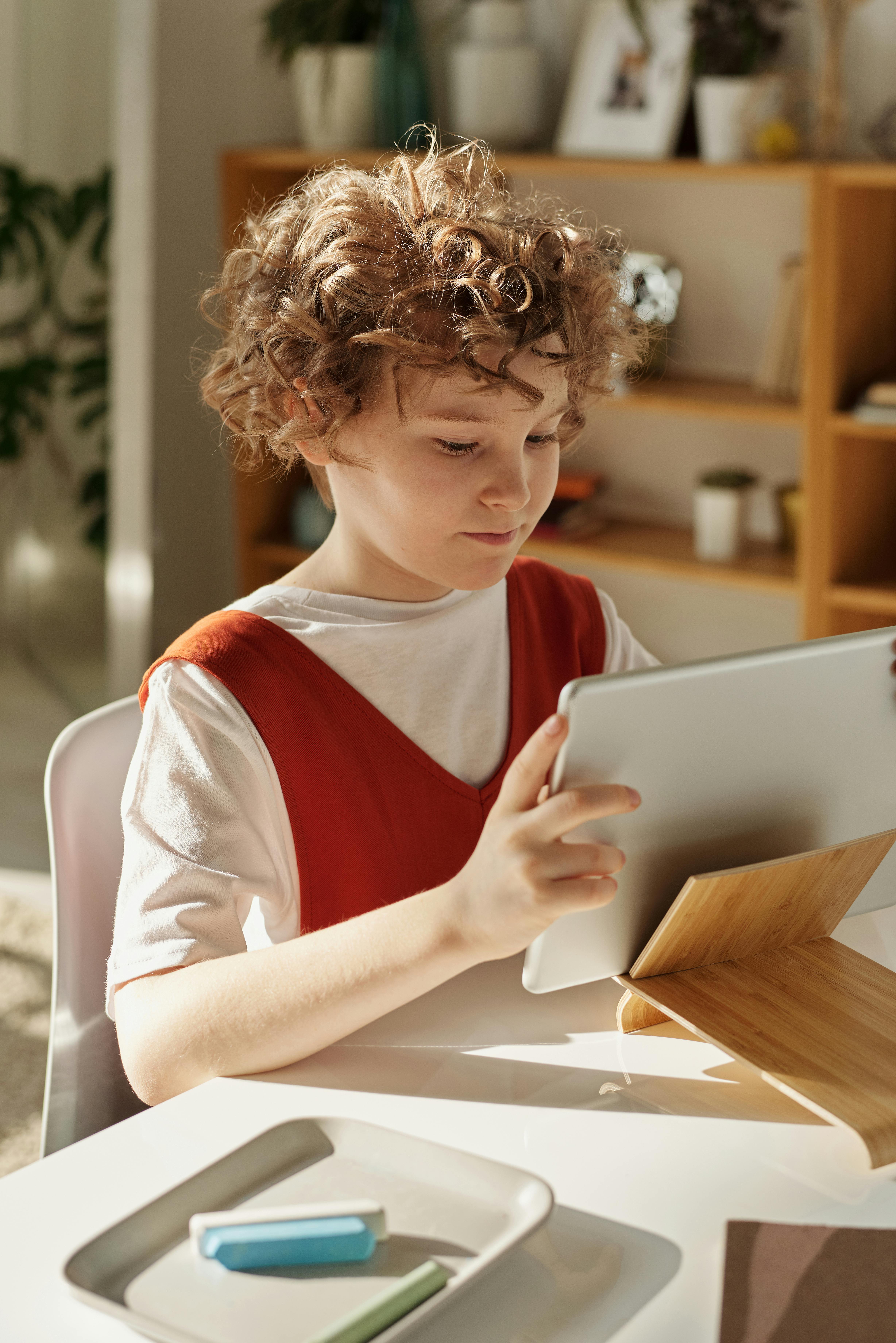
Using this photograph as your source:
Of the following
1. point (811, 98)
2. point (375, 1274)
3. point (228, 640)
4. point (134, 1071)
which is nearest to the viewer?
point (375, 1274)

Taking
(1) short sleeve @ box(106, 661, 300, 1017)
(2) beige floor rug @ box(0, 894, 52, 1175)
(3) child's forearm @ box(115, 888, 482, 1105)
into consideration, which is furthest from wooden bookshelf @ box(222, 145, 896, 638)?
(3) child's forearm @ box(115, 888, 482, 1105)

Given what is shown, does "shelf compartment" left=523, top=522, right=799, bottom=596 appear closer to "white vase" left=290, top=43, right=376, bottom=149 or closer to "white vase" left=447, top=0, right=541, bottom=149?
"white vase" left=447, top=0, right=541, bottom=149

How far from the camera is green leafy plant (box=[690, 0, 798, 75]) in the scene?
107 inches

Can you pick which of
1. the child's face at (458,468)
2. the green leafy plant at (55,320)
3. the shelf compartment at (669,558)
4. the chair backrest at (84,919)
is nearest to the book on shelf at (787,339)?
the shelf compartment at (669,558)

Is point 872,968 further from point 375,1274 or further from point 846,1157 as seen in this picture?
point 375,1274

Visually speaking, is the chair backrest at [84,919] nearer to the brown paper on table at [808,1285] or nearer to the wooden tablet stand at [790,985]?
the wooden tablet stand at [790,985]

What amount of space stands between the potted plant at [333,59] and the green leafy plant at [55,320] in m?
0.49

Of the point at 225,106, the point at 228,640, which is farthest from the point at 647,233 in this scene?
A: the point at 228,640

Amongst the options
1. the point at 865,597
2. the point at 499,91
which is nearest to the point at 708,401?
the point at 865,597

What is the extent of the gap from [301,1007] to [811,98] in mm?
2415

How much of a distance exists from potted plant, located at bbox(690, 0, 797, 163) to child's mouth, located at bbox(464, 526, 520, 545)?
2004 mm

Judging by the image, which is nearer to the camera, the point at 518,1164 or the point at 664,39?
the point at 518,1164

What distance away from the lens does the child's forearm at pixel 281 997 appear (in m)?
0.85

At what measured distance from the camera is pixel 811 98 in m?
2.72
